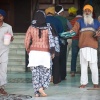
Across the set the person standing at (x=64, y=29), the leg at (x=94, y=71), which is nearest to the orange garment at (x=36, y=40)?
the leg at (x=94, y=71)

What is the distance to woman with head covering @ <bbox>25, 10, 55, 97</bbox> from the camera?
10.1 m

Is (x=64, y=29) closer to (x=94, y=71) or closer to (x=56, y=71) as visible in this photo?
(x=56, y=71)

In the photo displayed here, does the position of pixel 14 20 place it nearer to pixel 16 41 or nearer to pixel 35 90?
Answer: pixel 16 41

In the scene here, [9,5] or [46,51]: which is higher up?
[9,5]

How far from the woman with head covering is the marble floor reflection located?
0.36 metres

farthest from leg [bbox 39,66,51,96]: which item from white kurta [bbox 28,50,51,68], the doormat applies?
the doormat

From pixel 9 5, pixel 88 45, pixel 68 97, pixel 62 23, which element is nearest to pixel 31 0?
pixel 9 5

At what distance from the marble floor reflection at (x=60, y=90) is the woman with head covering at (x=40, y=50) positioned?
36 centimetres

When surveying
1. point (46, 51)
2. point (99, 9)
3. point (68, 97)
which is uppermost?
point (99, 9)

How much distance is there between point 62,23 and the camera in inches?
482

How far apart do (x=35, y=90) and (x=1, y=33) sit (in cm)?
140

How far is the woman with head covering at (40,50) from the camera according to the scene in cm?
1009

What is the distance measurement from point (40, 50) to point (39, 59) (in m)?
0.19

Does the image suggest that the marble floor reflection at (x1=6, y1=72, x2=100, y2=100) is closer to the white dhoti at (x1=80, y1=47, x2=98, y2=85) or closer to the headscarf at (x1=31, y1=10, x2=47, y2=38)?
the white dhoti at (x1=80, y1=47, x2=98, y2=85)
